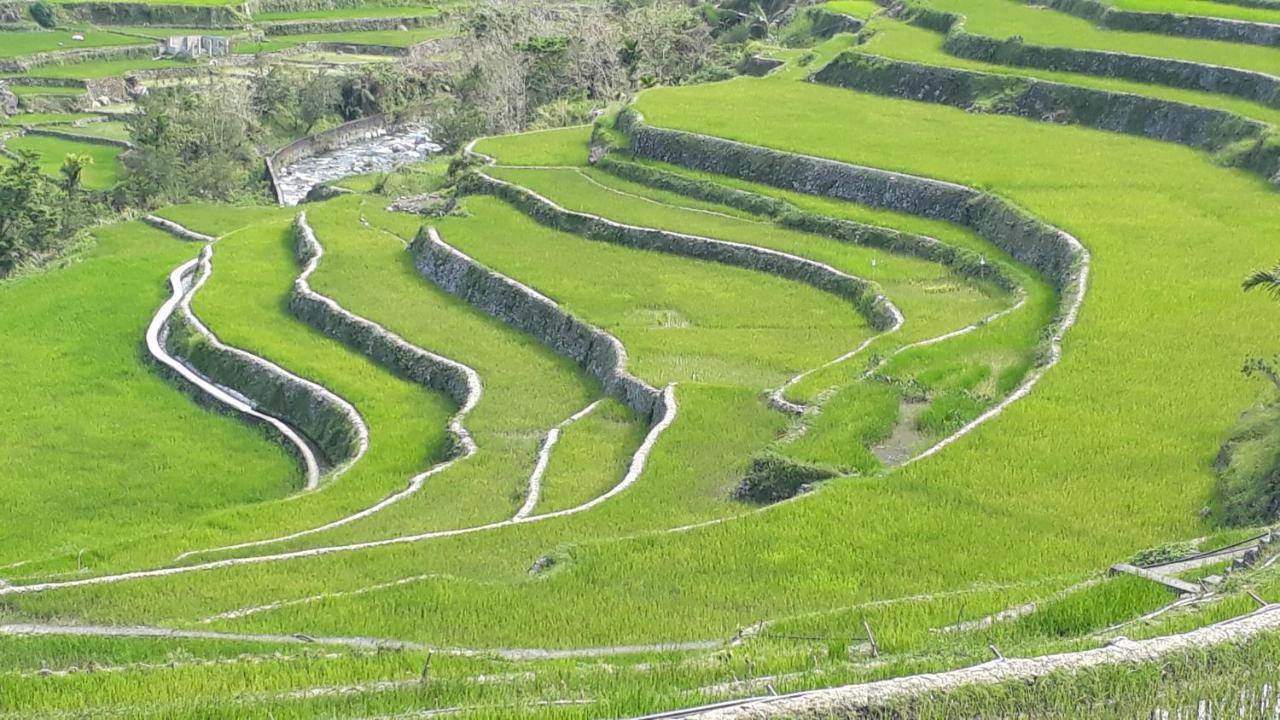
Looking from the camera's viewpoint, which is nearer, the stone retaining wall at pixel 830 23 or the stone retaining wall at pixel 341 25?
the stone retaining wall at pixel 830 23

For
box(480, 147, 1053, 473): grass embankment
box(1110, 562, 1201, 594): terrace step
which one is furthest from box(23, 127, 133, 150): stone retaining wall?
box(1110, 562, 1201, 594): terrace step

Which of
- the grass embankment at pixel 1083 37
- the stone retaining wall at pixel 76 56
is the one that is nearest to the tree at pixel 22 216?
the grass embankment at pixel 1083 37

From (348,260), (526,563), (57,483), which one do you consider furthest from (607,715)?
(348,260)

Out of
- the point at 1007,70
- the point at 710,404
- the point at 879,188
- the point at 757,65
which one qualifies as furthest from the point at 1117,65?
the point at 710,404

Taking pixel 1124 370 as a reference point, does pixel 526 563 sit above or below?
below

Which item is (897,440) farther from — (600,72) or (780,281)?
(600,72)

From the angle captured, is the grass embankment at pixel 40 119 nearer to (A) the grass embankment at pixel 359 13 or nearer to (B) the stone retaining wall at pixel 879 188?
(A) the grass embankment at pixel 359 13
